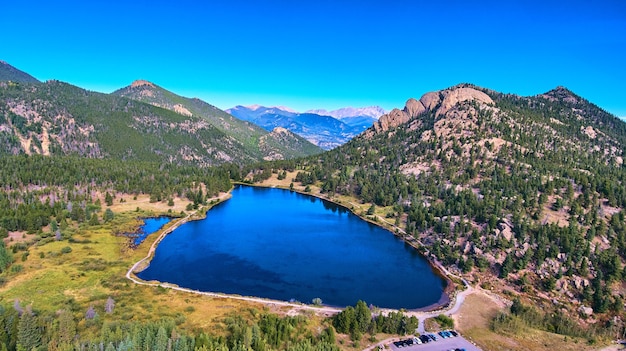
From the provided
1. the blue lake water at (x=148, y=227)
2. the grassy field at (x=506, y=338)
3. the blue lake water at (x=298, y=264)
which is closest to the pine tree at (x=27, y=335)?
the blue lake water at (x=298, y=264)

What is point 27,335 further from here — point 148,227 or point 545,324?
point 545,324

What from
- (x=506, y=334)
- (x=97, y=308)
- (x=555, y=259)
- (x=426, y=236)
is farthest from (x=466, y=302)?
(x=97, y=308)

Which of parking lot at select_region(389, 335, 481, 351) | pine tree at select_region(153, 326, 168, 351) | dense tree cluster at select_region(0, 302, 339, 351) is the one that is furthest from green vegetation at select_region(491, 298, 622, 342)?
pine tree at select_region(153, 326, 168, 351)

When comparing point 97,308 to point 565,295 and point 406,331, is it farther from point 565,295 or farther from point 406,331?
point 565,295

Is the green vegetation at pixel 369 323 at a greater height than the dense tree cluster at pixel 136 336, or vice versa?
the green vegetation at pixel 369 323

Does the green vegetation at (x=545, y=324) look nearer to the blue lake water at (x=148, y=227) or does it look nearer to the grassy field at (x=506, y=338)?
the grassy field at (x=506, y=338)

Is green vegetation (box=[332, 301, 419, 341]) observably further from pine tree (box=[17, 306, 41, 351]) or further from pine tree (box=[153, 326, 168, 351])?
pine tree (box=[17, 306, 41, 351])
